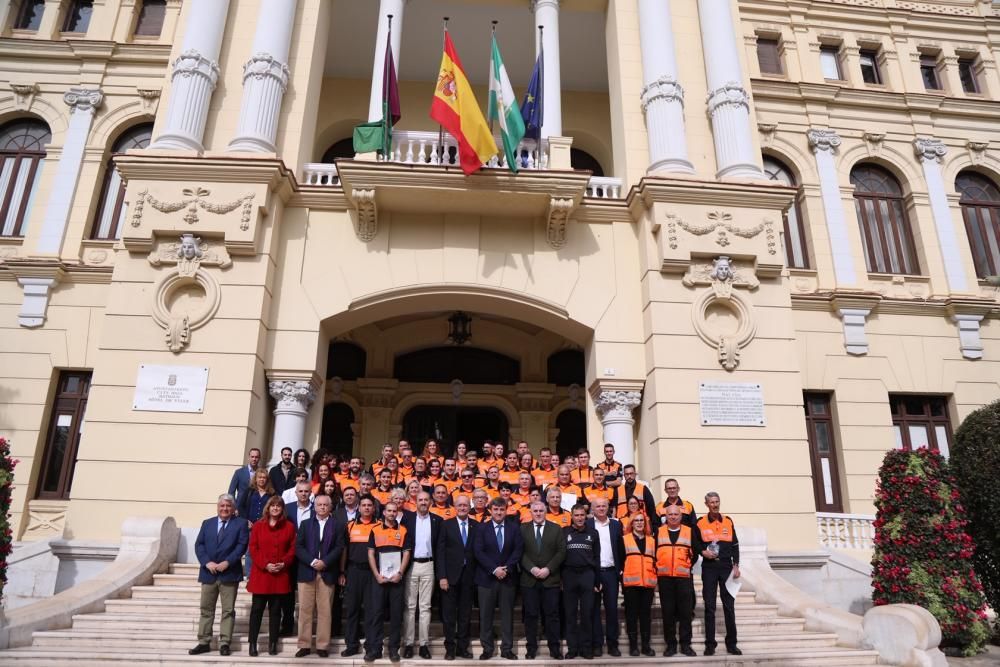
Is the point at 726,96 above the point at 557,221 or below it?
above

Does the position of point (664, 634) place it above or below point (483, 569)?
below

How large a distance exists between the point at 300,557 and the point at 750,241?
935 cm

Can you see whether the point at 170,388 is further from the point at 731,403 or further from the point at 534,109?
the point at 731,403

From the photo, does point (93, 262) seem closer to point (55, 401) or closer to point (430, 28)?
point (55, 401)

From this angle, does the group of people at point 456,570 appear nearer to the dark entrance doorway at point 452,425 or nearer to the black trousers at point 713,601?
the black trousers at point 713,601

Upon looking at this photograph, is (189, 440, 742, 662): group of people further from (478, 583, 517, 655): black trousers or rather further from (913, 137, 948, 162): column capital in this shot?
(913, 137, 948, 162): column capital

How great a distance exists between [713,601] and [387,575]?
381 centimetres

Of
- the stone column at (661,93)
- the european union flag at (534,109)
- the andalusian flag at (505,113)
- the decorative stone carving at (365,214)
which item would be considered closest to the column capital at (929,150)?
the stone column at (661,93)

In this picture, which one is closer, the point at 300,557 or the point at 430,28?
the point at 300,557

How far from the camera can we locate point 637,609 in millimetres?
8125

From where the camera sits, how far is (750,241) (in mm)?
12672

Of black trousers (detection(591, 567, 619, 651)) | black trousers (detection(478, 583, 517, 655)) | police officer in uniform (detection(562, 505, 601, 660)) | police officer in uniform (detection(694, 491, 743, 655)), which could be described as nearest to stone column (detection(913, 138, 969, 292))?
police officer in uniform (detection(694, 491, 743, 655))

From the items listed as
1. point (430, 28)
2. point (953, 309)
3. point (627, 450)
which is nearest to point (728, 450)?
point (627, 450)

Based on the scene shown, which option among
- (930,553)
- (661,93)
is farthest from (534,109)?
(930,553)
